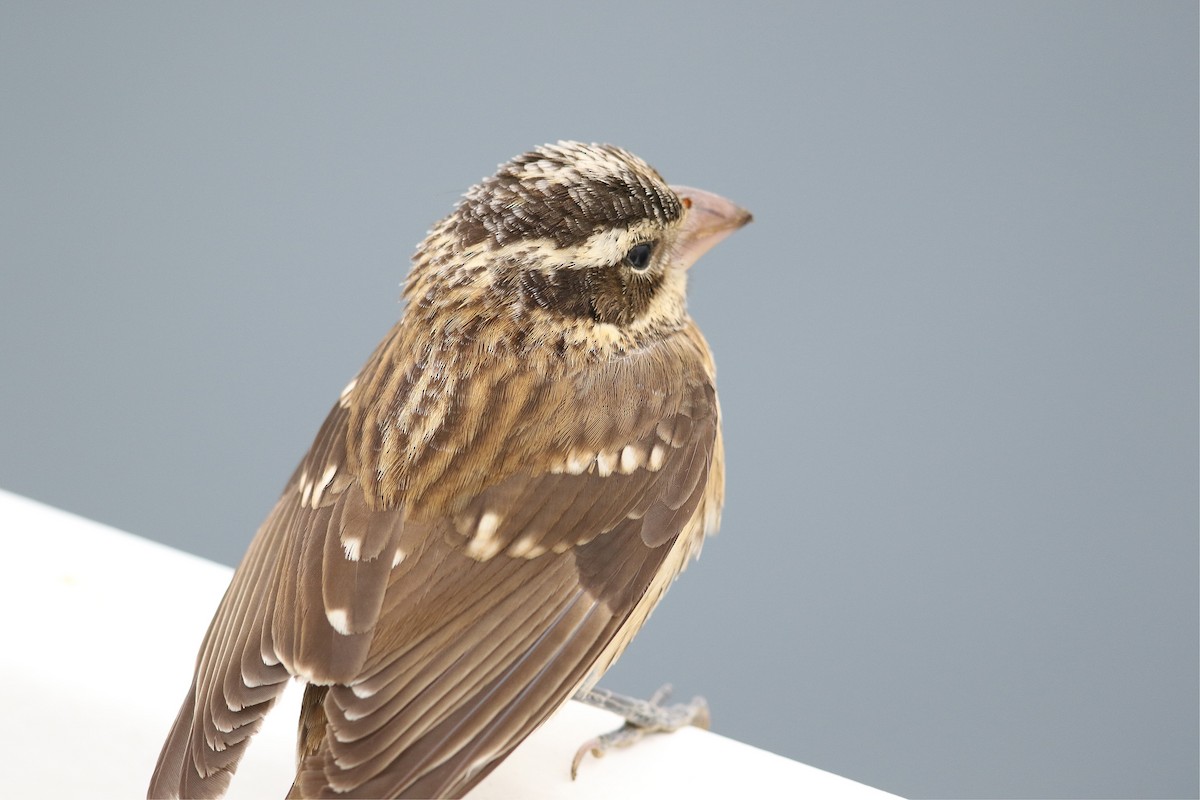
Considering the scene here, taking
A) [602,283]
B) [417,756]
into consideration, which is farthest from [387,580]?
[602,283]

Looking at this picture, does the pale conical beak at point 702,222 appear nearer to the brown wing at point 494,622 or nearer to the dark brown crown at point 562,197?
the dark brown crown at point 562,197

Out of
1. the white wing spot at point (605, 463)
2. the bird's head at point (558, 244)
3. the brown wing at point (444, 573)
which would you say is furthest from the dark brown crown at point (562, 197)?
the white wing spot at point (605, 463)

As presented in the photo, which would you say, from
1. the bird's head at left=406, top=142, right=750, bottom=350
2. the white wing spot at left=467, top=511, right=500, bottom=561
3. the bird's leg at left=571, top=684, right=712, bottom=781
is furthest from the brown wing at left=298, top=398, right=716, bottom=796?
the bird's head at left=406, top=142, right=750, bottom=350

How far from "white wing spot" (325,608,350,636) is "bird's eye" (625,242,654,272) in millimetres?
950

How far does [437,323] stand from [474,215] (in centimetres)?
24

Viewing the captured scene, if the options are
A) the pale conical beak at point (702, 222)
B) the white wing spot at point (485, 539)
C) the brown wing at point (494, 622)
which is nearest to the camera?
the brown wing at point (494, 622)

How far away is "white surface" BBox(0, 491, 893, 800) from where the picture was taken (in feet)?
8.83

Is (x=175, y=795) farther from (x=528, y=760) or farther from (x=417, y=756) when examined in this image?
(x=528, y=760)

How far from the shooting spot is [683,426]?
2.92 metres

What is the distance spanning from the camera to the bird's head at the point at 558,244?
2691 mm

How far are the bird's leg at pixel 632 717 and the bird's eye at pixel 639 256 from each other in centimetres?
95

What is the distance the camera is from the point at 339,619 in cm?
243

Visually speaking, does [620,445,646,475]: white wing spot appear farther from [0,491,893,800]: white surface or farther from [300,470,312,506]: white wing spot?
[300,470,312,506]: white wing spot

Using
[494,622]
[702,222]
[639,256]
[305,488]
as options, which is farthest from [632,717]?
[702,222]
